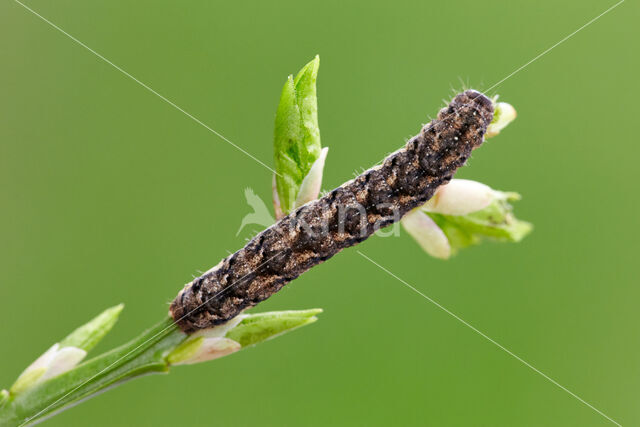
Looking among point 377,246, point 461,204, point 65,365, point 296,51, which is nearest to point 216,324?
point 65,365

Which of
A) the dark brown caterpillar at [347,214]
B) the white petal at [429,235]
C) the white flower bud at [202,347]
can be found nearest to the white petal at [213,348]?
the white flower bud at [202,347]

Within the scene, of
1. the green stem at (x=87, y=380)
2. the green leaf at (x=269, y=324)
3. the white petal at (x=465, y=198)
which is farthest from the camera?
the white petal at (x=465, y=198)

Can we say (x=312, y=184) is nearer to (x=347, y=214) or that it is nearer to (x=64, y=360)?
(x=347, y=214)

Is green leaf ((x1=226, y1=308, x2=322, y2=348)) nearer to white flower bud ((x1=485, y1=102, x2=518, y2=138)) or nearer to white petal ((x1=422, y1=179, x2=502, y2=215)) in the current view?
white petal ((x1=422, y1=179, x2=502, y2=215))

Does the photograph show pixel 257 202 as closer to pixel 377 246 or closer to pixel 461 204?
pixel 461 204

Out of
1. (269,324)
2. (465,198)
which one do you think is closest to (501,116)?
(465,198)

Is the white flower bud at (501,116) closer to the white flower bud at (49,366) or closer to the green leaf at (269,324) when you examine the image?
the green leaf at (269,324)
